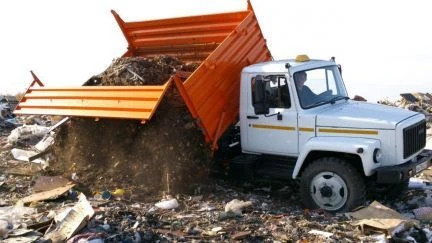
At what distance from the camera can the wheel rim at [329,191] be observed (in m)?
6.07

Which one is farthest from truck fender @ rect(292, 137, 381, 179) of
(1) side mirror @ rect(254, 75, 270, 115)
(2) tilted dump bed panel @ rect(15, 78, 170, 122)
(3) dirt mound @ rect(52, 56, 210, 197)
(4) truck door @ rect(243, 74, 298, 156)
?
(2) tilted dump bed panel @ rect(15, 78, 170, 122)

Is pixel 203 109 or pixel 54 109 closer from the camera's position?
pixel 203 109

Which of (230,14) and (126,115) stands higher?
(230,14)

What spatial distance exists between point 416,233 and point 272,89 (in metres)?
2.59

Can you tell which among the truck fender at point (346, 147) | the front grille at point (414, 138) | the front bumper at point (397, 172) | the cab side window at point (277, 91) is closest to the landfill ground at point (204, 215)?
the front bumper at point (397, 172)

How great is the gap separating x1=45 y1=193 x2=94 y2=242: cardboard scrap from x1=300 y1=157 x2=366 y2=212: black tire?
9.17 ft

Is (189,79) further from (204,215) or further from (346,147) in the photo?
(346,147)

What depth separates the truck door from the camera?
21.4 feet

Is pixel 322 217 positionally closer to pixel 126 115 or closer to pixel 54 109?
pixel 126 115

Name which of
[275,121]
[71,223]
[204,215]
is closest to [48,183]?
[71,223]

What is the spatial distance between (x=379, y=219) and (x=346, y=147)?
101cm

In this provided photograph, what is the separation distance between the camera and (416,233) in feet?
16.7

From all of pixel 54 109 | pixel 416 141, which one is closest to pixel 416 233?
pixel 416 141

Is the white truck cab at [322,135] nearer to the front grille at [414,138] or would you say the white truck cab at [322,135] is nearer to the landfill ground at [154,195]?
the front grille at [414,138]
